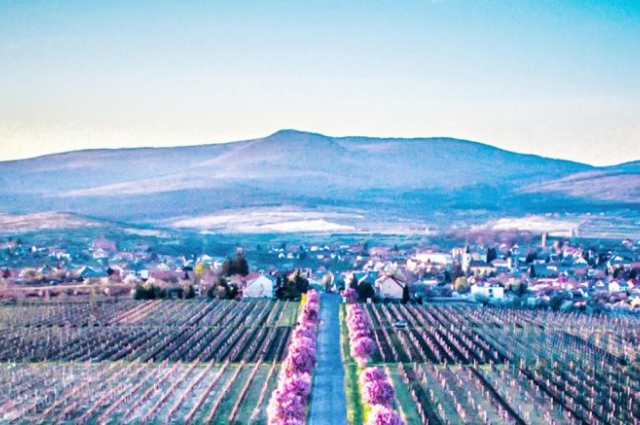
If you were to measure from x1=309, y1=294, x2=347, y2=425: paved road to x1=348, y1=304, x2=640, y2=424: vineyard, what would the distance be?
1.42 m

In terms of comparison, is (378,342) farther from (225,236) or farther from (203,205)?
(203,205)

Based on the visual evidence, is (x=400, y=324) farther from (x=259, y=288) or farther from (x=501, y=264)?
(x=501, y=264)

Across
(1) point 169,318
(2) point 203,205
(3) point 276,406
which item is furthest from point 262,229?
(3) point 276,406

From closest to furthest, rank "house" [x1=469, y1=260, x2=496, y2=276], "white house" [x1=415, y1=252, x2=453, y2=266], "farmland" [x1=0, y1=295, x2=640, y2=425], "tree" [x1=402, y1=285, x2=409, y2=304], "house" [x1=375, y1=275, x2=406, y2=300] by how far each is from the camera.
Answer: "farmland" [x1=0, y1=295, x2=640, y2=425] → "tree" [x1=402, y1=285, x2=409, y2=304] → "house" [x1=375, y1=275, x2=406, y2=300] → "house" [x1=469, y1=260, x2=496, y2=276] → "white house" [x1=415, y1=252, x2=453, y2=266]

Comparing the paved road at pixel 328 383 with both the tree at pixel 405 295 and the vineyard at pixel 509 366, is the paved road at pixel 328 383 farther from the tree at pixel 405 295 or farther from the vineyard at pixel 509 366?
the tree at pixel 405 295

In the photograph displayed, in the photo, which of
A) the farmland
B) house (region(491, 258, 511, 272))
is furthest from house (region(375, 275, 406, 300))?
house (region(491, 258, 511, 272))

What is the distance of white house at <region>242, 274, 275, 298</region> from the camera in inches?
2009

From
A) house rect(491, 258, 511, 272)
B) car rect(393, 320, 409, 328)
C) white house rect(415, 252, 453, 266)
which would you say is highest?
car rect(393, 320, 409, 328)

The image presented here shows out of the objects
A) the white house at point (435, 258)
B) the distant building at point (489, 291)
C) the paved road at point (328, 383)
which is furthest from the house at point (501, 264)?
the paved road at point (328, 383)

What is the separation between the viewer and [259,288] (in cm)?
5119

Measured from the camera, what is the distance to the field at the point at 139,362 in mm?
21641

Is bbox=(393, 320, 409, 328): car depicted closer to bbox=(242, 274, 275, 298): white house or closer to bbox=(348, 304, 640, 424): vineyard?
bbox=(348, 304, 640, 424): vineyard

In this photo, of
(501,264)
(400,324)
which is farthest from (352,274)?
(400,324)

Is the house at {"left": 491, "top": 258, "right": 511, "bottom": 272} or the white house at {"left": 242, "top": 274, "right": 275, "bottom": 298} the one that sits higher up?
the white house at {"left": 242, "top": 274, "right": 275, "bottom": 298}
